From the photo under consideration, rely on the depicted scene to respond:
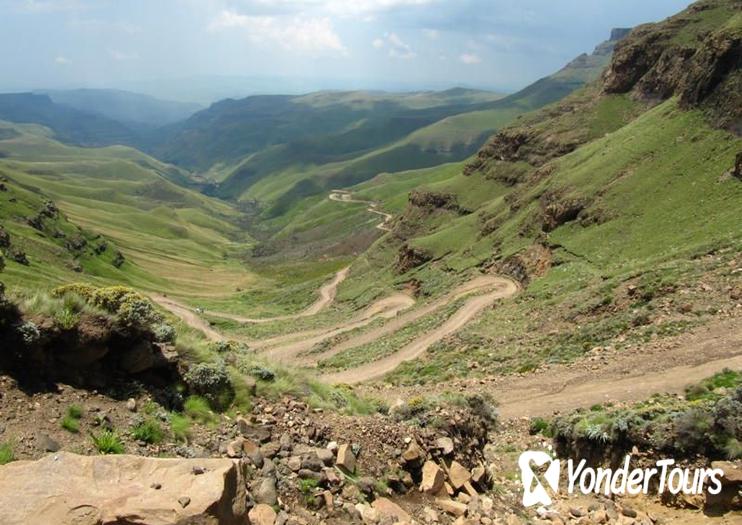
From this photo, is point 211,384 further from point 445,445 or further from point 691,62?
point 691,62

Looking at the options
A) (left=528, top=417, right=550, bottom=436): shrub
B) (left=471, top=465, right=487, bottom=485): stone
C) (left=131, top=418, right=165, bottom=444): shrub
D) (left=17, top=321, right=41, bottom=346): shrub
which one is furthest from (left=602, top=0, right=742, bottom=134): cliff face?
(left=17, top=321, right=41, bottom=346): shrub

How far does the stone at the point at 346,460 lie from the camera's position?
12422 mm

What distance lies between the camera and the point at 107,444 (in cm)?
1049

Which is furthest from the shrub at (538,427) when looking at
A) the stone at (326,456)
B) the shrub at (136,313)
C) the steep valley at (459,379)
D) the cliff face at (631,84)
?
the cliff face at (631,84)

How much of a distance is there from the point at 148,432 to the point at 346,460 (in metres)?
4.56

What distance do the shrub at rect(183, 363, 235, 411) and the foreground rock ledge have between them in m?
5.66

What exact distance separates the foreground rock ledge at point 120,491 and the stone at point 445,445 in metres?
7.39

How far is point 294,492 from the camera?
1084 cm

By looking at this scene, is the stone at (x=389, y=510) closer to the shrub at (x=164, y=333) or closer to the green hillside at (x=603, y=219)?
the shrub at (x=164, y=333)

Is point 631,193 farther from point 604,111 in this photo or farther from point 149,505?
point 149,505

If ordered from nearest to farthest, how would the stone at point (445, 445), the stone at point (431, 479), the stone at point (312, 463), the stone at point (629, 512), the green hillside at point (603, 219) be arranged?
1. the stone at point (312, 463)
2. the stone at point (431, 479)
3. the stone at point (629, 512)
4. the stone at point (445, 445)
5. the green hillside at point (603, 219)

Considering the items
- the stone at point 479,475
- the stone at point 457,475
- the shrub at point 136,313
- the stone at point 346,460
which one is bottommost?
the stone at point 479,475

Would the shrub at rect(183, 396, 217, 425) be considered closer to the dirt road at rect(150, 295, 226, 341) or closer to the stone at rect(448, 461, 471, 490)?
the stone at rect(448, 461, 471, 490)

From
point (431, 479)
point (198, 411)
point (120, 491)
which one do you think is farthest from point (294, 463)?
point (120, 491)
